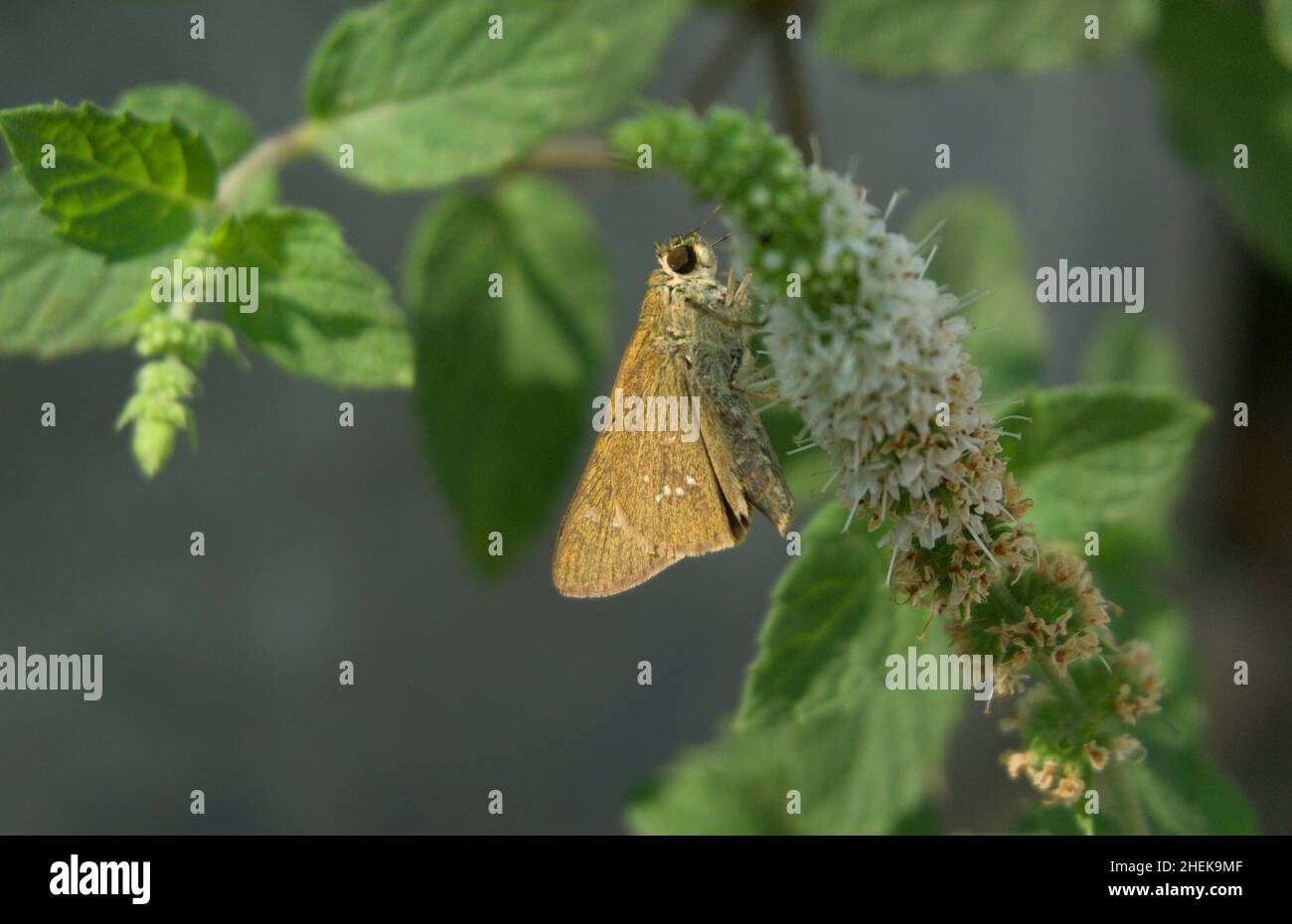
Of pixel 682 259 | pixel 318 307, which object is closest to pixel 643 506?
pixel 682 259

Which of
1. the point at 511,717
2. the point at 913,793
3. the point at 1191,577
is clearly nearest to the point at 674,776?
the point at 913,793

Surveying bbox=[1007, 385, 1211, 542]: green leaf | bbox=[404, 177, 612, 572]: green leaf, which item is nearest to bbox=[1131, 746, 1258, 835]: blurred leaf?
bbox=[1007, 385, 1211, 542]: green leaf

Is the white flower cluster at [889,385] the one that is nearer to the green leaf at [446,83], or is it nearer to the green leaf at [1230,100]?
the green leaf at [446,83]

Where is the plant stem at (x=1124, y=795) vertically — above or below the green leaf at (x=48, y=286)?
below

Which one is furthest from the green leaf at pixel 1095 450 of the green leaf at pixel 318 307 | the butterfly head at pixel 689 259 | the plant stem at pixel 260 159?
the plant stem at pixel 260 159

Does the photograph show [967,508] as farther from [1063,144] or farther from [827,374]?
[1063,144]

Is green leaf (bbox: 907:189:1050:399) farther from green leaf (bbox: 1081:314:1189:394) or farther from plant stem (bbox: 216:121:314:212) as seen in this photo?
plant stem (bbox: 216:121:314:212)
